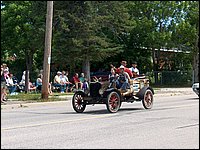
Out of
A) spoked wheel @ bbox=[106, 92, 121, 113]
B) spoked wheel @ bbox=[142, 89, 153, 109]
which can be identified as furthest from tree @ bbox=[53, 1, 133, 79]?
spoked wheel @ bbox=[106, 92, 121, 113]

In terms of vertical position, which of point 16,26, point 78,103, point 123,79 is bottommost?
point 78,103

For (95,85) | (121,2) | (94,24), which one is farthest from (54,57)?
(95,85)

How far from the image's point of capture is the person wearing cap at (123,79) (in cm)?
1448

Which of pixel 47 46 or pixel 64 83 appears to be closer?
pixel 47 46

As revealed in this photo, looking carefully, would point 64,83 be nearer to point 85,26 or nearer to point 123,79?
point 85,26

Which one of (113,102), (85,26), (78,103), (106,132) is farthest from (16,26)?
(106,132)

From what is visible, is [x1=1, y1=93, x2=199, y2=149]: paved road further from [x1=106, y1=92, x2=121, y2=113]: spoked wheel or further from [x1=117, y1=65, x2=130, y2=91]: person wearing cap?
[x1=117, y1=65, x2=130, y2=91]: person wearing cap

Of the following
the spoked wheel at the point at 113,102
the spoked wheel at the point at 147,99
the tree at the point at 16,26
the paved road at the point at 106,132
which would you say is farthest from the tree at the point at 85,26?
the paved road at the point at 106,132

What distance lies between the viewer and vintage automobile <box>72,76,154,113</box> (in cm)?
1399

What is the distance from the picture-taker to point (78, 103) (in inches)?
581

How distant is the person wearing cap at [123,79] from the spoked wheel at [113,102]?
19.5 inches

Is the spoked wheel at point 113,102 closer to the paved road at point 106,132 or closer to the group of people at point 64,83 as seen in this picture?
the paved road at point 106,132

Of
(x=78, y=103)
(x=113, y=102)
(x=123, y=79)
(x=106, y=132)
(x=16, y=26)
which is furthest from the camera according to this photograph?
(x=16, y=26)

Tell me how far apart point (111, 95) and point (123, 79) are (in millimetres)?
885
